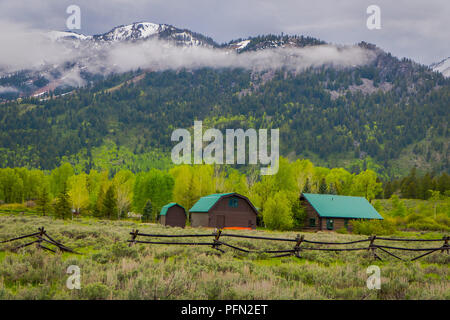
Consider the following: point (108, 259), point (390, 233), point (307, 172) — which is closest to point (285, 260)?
point (108, 259)

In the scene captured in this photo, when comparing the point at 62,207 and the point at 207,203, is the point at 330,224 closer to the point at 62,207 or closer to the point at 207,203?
the point at 207,203

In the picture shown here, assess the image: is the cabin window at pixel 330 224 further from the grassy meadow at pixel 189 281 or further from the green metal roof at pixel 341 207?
the grassy meadow at pixel 189 281

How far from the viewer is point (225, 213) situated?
55969 millimetres

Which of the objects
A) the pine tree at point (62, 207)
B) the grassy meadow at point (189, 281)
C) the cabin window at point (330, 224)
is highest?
the pine tree at point (62, 207)

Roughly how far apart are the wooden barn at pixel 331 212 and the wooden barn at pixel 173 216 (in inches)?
783

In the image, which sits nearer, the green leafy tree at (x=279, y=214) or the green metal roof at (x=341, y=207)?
the green leafy tree at (x=279, y=214)

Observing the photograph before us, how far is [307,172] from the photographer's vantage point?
87312 mm

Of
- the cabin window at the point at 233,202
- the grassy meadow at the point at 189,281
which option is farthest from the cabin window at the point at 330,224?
the grassy meadow at the point at 189,281

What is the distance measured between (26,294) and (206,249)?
377 inches

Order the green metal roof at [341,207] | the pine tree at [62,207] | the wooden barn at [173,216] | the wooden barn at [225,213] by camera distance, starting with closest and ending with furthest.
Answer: the green metal roof at [341,207] → the wooden barn at [225,213] → the pine tree at [62,207] → the wooden barn at [173,216]

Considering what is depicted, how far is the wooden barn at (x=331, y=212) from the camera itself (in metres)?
53.0

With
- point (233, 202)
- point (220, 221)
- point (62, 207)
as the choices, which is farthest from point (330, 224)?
point (62, 207)

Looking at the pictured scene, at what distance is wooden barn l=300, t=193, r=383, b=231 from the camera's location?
53.0 metres
